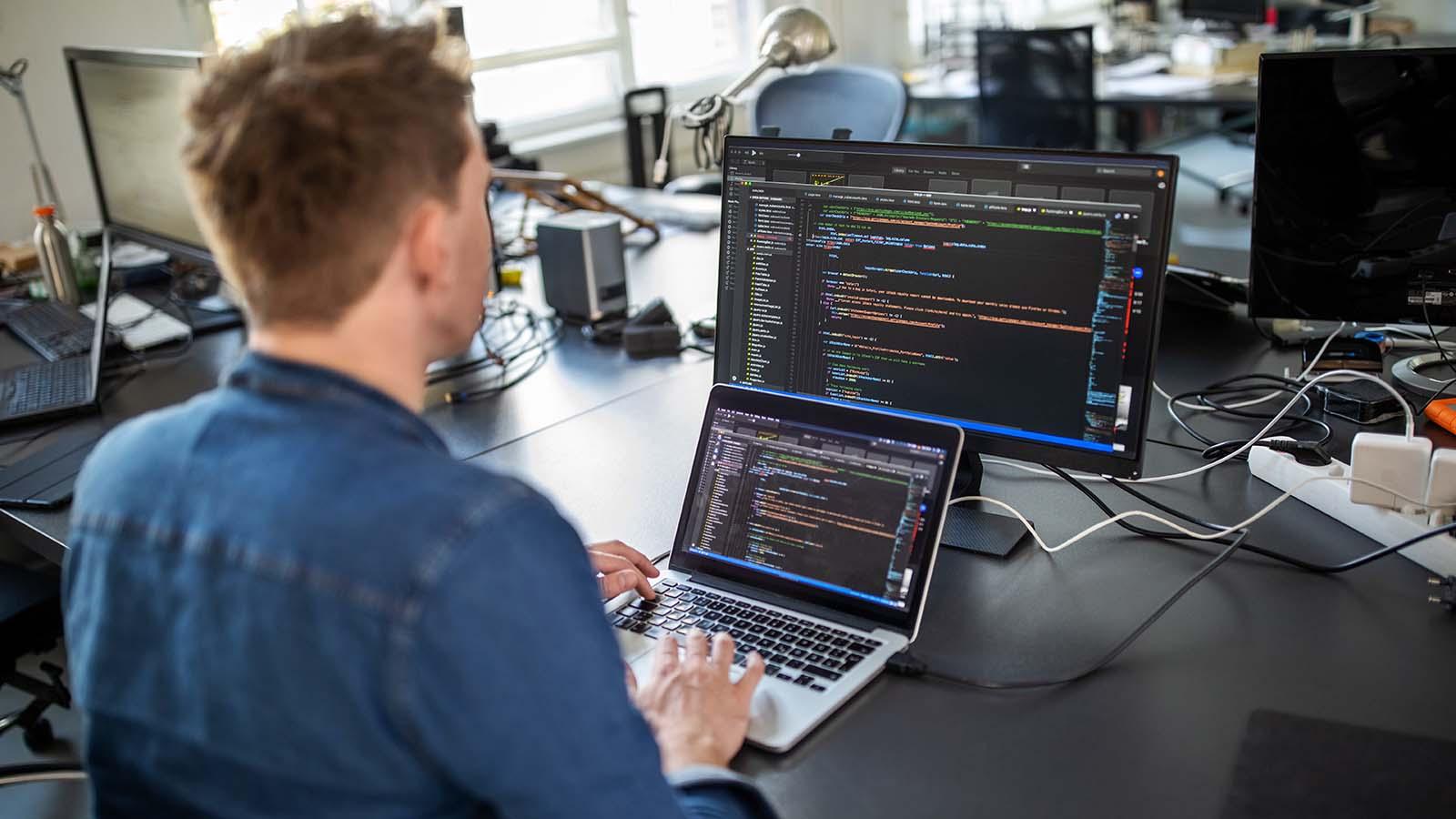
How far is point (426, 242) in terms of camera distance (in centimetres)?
75

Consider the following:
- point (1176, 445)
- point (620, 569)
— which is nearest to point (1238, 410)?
point (1176, 445)

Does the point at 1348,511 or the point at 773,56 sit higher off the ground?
the point at 773,56

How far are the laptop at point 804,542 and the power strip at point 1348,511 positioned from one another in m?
0.50

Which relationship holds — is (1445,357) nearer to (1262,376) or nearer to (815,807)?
(1262,376)

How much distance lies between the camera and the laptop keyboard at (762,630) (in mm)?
1086

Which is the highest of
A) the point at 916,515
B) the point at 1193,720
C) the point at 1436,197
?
the point at 1436,197

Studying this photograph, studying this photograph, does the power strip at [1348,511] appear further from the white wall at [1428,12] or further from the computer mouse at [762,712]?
the white wall at [1428,12]

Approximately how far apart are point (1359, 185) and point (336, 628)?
150 cm

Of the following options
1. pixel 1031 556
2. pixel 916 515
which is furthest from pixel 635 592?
pixel 1031 556

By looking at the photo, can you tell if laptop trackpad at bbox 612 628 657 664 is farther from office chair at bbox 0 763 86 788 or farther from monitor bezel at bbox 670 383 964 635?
office chair at bbox 0 763 86 788

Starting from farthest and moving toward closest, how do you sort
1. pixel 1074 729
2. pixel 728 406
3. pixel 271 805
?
pixel 728 406, pixel 1074 729, pixel 271 805

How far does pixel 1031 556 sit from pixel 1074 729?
0.32m

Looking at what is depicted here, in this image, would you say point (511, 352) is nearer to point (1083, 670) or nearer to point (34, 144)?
point (1083, 670)

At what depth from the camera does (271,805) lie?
70 centimetres
